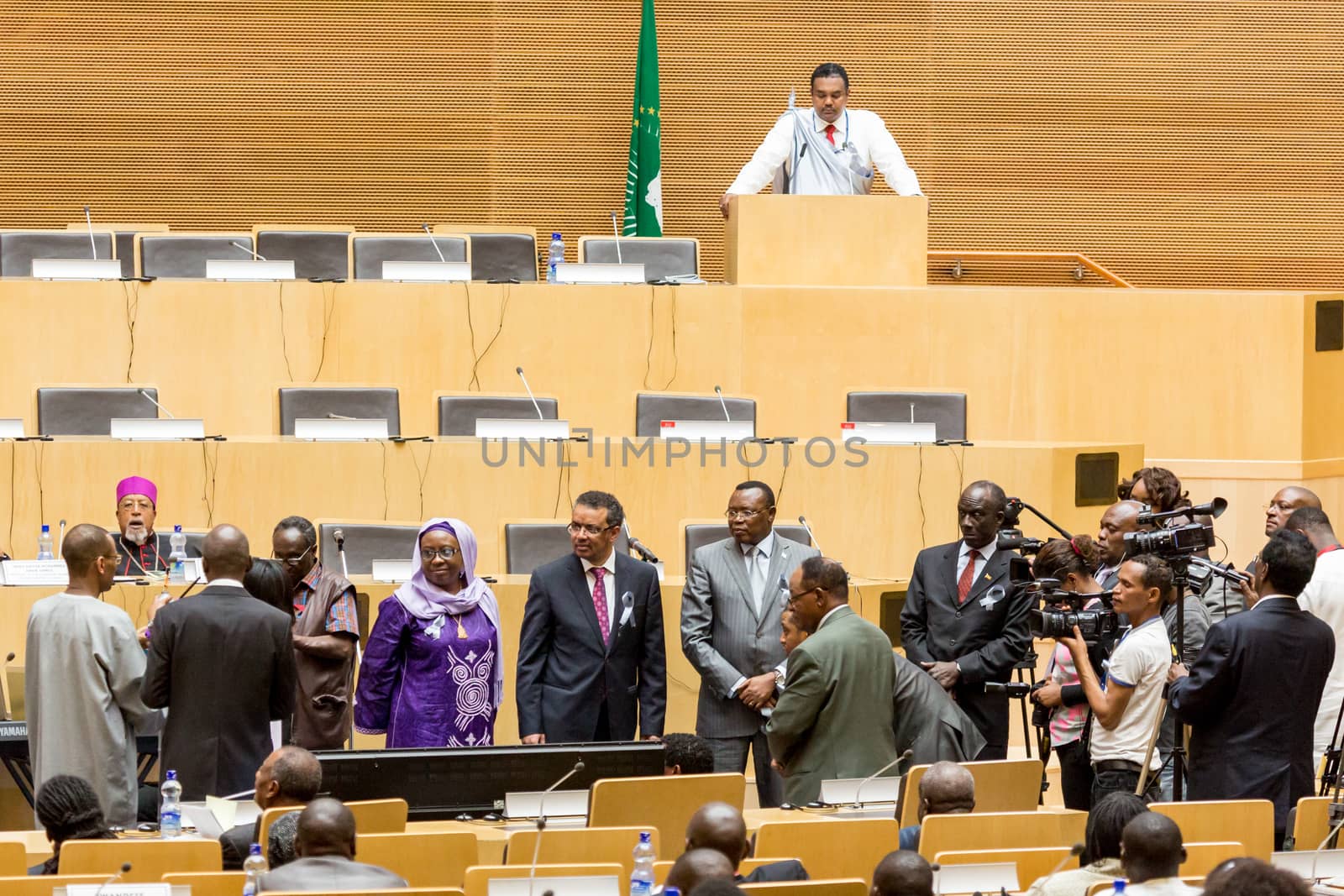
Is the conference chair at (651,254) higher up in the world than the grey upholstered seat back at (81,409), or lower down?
higher up

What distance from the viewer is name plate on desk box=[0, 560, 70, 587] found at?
5797 mm

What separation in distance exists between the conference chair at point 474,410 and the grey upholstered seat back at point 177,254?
5.70 feet

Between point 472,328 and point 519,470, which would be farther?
point 472,328

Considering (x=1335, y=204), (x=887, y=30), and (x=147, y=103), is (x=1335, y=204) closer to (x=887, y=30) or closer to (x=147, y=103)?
(x=887, y=30)

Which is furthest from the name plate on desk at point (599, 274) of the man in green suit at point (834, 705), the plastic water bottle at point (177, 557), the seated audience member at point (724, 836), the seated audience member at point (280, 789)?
the seated audience member at point (724, 836)

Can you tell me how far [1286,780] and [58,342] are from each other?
5.60m

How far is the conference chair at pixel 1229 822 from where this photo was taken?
3.72m

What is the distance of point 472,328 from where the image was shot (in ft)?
26.1

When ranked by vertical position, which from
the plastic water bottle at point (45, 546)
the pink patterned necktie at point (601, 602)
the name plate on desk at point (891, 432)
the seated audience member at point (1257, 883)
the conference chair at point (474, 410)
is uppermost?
the conference chair at point (474, 410)

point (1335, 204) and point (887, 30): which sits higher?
point (887, 30)

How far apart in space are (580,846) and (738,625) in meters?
1.69

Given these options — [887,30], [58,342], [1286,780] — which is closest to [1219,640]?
[1286,780]

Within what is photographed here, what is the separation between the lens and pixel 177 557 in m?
6.12

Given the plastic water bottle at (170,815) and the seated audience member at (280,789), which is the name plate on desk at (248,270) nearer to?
the plastic water bottle at (170,815)
